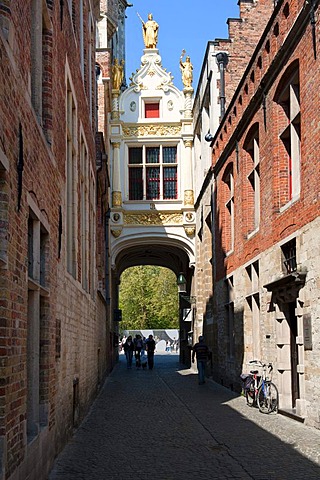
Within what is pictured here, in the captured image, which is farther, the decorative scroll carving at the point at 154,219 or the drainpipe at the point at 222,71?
the decorative scroll carving at the point at 154,219

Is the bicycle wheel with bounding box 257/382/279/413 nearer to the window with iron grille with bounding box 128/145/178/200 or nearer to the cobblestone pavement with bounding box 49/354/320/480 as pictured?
the cobblestone pavement with bounding box 49/354/320/480

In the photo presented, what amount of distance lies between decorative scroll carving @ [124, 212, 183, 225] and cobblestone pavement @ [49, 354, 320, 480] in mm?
15554

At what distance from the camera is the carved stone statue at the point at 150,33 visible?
Result: 35844 millimetres

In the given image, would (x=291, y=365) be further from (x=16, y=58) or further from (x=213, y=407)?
(x=16, y=58)

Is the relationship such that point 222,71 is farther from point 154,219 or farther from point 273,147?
point 273,147

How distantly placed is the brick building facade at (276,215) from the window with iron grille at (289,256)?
0.03 metres

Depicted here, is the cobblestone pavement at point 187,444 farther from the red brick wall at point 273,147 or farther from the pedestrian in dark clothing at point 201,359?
the pedestrian in dark clothing at point 201,359

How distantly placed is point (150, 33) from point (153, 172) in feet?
22.0

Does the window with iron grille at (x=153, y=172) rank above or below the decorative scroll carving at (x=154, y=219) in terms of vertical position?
above

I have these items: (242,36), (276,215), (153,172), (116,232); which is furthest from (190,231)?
(276,215)

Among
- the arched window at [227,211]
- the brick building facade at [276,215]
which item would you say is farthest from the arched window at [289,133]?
the arched window at [227,211]

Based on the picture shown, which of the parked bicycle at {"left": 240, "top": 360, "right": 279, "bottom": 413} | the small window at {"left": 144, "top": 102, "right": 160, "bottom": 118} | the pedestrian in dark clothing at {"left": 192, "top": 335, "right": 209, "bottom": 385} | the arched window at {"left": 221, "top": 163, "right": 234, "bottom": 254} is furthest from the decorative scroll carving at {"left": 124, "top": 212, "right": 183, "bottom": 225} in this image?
the parked bicycle at {"left": 240, "top": 360, "right": 279, "bottom": 413}

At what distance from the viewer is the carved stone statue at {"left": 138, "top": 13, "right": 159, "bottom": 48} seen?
35.8 m

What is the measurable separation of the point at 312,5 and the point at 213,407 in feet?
28.0
